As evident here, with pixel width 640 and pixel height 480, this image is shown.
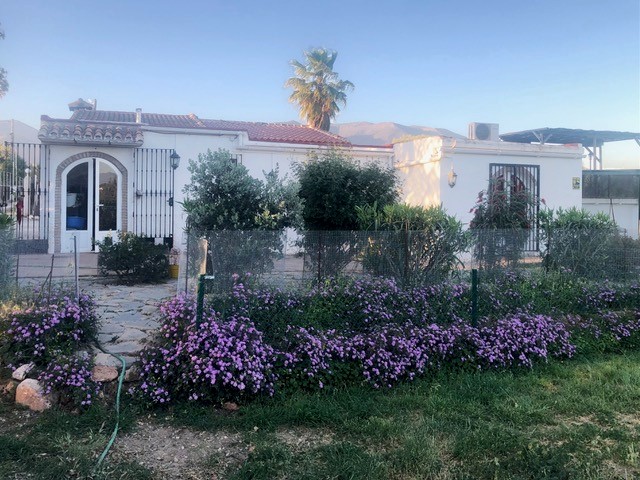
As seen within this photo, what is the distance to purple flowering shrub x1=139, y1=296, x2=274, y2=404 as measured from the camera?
4867 mm

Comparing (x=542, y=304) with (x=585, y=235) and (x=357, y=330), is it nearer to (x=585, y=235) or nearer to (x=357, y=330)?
(x=585, y=235)

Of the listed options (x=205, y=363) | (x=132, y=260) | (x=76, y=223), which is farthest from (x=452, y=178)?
(x=205, y=363)

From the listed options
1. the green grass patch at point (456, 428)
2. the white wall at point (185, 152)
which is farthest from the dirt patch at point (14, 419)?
the white wall at point (185, 152)

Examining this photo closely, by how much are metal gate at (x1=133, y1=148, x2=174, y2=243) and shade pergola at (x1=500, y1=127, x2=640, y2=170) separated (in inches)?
479

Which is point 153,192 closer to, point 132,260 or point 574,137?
point 132,260

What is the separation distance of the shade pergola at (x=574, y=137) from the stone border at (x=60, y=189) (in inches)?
520

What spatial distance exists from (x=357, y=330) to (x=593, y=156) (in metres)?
20.7

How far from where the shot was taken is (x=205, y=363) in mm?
4934

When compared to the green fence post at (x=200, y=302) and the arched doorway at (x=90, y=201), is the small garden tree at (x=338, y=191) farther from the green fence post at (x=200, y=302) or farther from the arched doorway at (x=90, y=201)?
the arched doorway at (x=90, y=201)

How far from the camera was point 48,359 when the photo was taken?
16.9ft

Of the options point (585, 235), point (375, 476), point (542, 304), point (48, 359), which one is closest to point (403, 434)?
point (375, 476)

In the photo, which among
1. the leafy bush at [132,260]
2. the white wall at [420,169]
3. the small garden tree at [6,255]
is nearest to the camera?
the small garden tree at [6,255]

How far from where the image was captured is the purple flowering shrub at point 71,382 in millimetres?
4684

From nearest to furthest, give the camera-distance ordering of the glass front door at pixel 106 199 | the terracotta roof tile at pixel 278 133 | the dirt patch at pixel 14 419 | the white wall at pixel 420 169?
1. the dirt patch at pixel 14 419
2. the glass front door at pixel 106 199
3. the white wall at pixel 420 169
4. the terracotta roof tile at pixel 278 133
